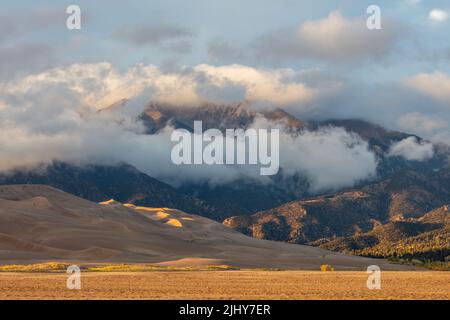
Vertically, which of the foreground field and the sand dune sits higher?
the sand dune

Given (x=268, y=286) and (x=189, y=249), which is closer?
(x=268, y=286)

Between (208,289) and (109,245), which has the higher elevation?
(109,245)

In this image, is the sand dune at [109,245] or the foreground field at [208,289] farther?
the sand dune at [109,245]

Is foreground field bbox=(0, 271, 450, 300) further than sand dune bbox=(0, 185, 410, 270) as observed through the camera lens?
No

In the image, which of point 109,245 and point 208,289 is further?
point 109,245

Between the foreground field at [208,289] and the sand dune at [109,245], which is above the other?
the sand dune at [109,245]
